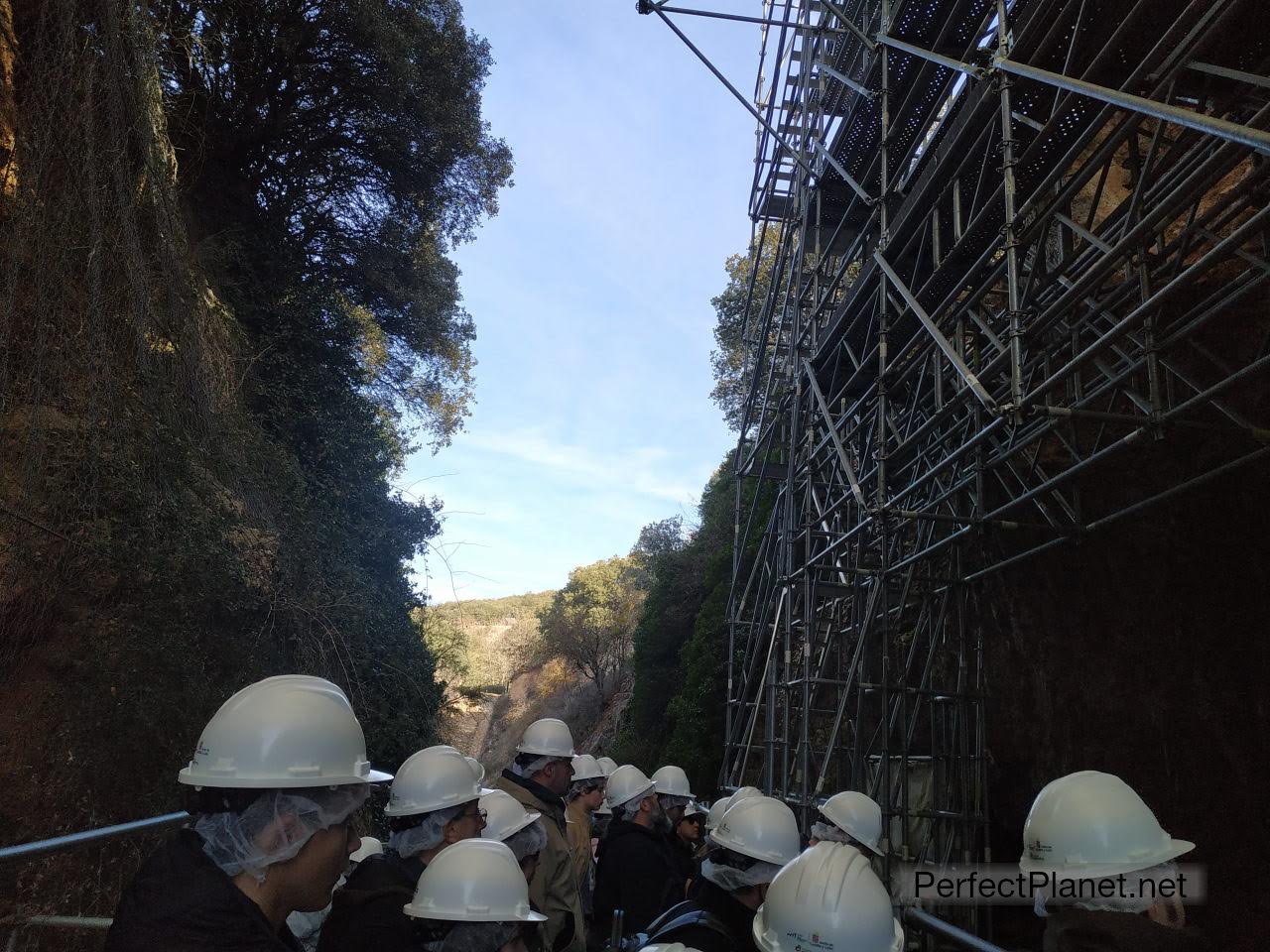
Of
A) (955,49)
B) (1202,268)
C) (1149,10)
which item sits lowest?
(1202,268)

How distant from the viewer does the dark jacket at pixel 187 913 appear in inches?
61.8

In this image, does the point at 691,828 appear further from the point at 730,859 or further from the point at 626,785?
the point at 730,859

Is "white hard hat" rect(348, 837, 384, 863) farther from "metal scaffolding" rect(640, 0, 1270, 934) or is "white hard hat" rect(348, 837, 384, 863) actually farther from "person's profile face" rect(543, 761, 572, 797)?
"metal scaffolding" rect(640, 0, 1270, 934)

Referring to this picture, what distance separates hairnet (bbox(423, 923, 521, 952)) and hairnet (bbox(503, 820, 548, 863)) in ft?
2.79

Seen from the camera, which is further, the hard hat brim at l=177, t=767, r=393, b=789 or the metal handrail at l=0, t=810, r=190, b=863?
the metal handrail at l=0, t=810, r=190, b=863

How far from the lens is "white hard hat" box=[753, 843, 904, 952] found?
216cm

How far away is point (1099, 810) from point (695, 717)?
42.1 feet

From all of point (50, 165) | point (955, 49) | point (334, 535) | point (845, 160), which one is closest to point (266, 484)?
point (334, 535)

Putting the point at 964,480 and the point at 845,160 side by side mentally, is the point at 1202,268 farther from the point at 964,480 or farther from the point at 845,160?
the point at 845,160

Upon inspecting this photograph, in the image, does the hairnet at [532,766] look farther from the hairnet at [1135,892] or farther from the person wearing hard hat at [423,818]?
the hairnet at [1135,892]

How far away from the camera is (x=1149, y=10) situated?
3.92 meters

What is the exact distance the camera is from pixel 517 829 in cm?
339

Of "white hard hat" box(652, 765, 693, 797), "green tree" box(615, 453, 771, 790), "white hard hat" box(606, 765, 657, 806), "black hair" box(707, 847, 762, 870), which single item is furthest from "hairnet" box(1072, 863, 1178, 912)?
"green tree" box(615, 453, 771, 790)

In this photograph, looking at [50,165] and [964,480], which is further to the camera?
[964,480]
